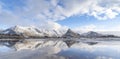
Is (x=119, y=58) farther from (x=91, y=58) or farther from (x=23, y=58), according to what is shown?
(x=23, y=58)

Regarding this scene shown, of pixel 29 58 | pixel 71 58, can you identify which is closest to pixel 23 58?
pixel 29 58

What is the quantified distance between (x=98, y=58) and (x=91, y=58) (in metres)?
0.87

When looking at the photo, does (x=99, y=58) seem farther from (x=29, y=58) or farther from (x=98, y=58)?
(x=29, y=58)

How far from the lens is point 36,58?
26328 mm

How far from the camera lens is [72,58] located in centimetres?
2703

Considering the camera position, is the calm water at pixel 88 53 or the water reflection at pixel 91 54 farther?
the calm water at pixel 88 53

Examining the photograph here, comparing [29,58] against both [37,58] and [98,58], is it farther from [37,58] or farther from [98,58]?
[98,58]

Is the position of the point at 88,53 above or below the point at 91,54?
above

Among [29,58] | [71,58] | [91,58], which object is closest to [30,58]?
[29,58]

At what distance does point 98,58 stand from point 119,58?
2.52 metres

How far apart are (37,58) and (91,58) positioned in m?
6.78

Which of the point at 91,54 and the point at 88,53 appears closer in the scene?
the point at 91,54

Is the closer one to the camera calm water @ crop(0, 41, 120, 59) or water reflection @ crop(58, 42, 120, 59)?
water reflection @ crop(58, 42, 120, 59)

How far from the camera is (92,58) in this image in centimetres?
2652
